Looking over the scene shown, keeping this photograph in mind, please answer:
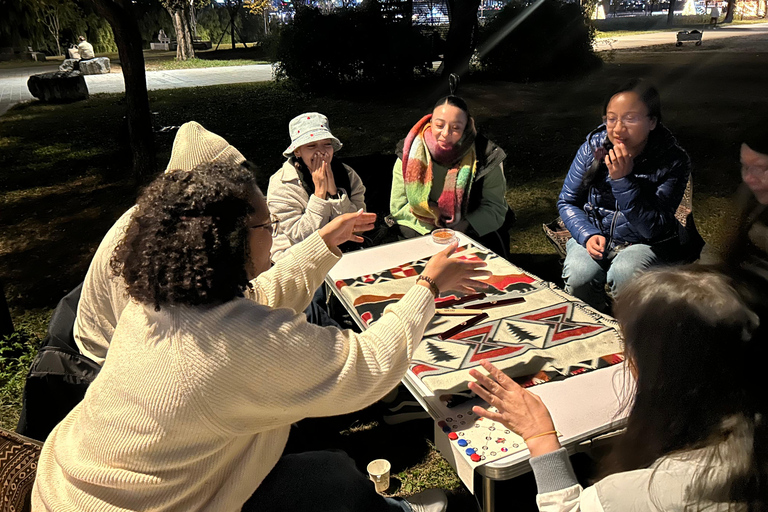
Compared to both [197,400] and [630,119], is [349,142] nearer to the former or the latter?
[630,119]

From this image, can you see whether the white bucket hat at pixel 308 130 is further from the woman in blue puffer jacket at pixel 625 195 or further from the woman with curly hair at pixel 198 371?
the woman with curly hair at pixel 198 371

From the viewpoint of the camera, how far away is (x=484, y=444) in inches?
64.0

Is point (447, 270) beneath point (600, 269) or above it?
above

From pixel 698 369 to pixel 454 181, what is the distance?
93.1 inches

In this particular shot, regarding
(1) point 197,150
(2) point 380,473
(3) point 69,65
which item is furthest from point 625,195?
(3) point 69,65

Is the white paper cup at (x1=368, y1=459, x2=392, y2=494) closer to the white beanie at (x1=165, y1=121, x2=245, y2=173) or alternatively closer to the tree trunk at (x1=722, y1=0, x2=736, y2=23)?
the white beanie at (x1=165, y1=121, x2=245, y2=173)

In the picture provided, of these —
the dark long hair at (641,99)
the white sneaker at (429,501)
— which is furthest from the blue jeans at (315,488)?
the dark long hair at (641,99)

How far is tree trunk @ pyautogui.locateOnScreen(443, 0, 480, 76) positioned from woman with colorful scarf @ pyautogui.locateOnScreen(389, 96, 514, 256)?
8369mm

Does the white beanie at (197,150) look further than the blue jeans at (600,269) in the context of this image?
No

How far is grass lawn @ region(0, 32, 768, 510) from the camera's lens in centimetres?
464

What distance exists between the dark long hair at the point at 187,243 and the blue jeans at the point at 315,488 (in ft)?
1.98

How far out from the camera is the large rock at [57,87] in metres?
13.6

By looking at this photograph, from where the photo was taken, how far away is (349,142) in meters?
8.59

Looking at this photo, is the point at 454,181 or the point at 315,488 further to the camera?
the point at 454,181
